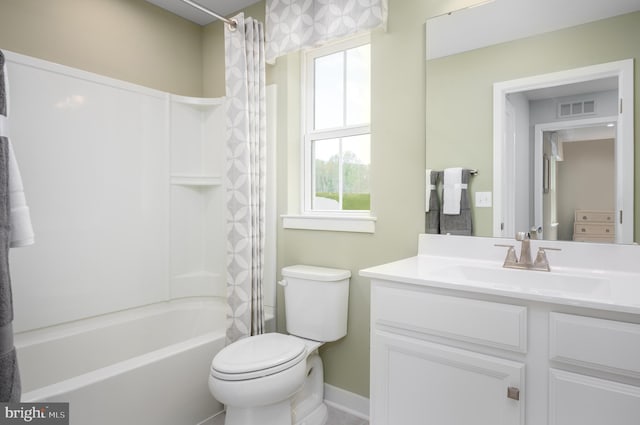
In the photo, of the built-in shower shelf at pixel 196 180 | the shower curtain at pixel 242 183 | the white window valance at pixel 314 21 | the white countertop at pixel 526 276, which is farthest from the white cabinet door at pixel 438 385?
the built-in shower shelf at pixel 196 180

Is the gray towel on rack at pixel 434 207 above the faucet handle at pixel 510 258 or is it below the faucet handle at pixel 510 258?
above

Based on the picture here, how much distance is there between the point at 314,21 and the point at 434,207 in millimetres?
→ 1276

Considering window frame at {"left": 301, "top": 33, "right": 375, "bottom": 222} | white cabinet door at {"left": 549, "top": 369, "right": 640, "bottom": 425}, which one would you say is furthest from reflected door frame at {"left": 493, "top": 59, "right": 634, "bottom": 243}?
window frame at {"left": 301, "top": 33, "right": 375, "bottom": 222}

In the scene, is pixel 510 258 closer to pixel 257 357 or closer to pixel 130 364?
pixel 257 357

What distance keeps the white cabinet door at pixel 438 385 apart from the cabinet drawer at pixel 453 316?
0.19ft

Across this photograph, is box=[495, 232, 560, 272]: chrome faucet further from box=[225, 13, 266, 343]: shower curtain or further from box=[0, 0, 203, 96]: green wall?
box=[0, 0, 203, 96]: green wall

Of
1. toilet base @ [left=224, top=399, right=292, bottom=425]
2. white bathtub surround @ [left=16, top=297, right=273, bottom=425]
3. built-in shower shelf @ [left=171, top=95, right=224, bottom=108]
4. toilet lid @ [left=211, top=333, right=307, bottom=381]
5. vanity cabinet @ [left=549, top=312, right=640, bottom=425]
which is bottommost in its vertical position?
toilet base @ [left=224, top=399, right=292, bottom=425]

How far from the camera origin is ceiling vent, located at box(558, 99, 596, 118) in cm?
146

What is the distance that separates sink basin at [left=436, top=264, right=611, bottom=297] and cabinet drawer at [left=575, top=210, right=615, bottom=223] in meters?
0.27

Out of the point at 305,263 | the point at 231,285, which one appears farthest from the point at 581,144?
the point at 231,285

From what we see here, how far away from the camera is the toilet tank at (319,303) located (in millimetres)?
2043

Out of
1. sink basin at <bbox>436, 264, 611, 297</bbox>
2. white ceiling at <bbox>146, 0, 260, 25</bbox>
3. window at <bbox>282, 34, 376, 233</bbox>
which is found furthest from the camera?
white ceiling at <bbox>146, 0, 260, 25</bbox>

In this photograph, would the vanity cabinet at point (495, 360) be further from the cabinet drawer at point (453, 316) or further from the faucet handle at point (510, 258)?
the faucet handle at point (510, 258)

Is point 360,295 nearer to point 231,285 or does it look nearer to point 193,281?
point 231,285
